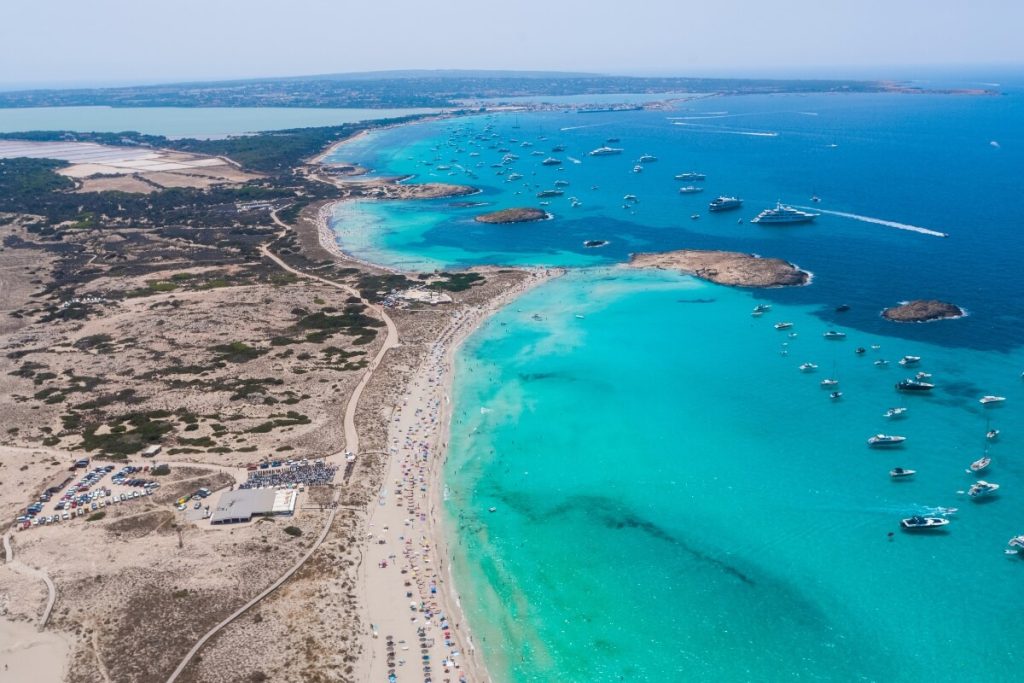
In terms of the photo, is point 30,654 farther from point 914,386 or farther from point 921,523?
point 914,386

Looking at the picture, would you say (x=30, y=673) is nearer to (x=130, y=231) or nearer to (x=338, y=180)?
(x=130, y=231)

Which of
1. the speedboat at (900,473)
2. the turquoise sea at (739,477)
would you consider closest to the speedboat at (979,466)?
the turquoise sea at (739,477)

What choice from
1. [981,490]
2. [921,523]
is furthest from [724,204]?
[921,523]

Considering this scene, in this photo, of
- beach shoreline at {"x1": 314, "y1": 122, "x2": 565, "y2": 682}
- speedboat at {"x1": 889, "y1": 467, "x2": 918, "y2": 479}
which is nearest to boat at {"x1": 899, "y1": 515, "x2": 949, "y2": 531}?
speedboat at {"x1": 889, "y1": 467, "x2": 918, "y2": 479}

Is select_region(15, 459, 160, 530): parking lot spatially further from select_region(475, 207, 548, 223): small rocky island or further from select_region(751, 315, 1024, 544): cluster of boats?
select_region(475, 207, 548, 223): small rocky island

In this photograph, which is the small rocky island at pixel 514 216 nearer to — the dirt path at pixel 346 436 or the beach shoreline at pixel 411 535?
the dirt path at pixel 346 436

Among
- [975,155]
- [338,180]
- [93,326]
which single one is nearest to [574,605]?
[93,326]
